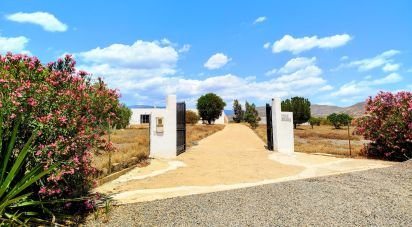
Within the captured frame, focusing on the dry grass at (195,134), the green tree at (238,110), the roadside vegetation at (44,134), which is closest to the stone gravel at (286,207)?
the roadside vegetation at (44,134)

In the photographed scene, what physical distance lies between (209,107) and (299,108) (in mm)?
30553

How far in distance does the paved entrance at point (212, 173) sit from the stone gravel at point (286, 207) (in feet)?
3.18

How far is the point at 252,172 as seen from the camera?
10.5 m

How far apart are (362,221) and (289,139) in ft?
36.3

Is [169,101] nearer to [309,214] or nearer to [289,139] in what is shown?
[289,139]

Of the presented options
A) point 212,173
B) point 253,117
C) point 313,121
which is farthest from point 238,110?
point 212,173

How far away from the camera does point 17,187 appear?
506 cm

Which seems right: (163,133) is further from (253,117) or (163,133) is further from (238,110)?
(238,110)

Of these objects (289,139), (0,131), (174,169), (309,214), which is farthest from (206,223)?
(289,139)

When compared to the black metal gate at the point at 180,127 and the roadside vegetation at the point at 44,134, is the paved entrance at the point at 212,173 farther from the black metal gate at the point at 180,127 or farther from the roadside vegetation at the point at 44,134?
the roadside vegetation at the point at 44,134

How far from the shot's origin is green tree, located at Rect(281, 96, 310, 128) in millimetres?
52531

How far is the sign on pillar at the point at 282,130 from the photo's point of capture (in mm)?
16156

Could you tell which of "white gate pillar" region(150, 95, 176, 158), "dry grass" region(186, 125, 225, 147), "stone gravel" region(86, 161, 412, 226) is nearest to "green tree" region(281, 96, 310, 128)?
"dry grass" region(186, 125, 225, 147)

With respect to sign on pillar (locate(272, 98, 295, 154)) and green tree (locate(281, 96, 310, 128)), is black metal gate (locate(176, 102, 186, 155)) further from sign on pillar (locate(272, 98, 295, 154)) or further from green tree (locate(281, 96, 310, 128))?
green tree (locate(281, 96, 310, 128))
